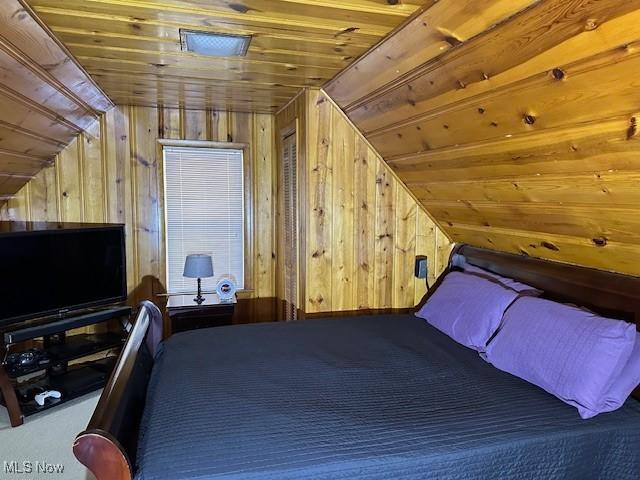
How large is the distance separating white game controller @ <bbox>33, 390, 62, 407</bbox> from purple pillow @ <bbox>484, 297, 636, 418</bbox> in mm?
2741

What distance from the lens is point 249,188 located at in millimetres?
4156

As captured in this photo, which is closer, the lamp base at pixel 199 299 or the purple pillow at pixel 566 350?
the purple pillow at pixel 566 350

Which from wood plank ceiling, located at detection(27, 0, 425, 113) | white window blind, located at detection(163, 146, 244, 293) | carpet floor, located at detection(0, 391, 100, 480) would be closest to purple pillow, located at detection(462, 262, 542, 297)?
wood plank ceiling, located at detection(27, 0, 425, 113)

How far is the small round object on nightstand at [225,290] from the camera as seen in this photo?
12.5 ft

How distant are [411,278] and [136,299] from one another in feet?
7.73

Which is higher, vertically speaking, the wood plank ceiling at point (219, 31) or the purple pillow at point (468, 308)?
the wood plank ceiling at point (219, 31)

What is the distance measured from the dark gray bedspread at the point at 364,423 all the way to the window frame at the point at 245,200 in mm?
1978

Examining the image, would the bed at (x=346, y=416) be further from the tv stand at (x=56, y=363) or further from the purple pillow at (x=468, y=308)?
the tv stand at (x=56, y=363)

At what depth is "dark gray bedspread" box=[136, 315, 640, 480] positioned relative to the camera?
4.47 feet

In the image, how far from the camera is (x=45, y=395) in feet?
9.80

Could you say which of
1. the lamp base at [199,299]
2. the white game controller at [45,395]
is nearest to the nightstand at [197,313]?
the lamp base at [199,299]

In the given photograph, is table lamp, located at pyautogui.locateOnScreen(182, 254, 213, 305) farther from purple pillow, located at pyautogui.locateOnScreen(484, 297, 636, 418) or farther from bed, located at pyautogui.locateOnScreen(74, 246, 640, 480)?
purple pillow, located at pyautogui.locateOnScreen(484, 297, 636, 418)

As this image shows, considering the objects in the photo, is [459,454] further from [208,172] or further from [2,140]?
[208,172]

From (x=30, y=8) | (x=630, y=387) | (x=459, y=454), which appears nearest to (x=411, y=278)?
(x=630, y=387)
